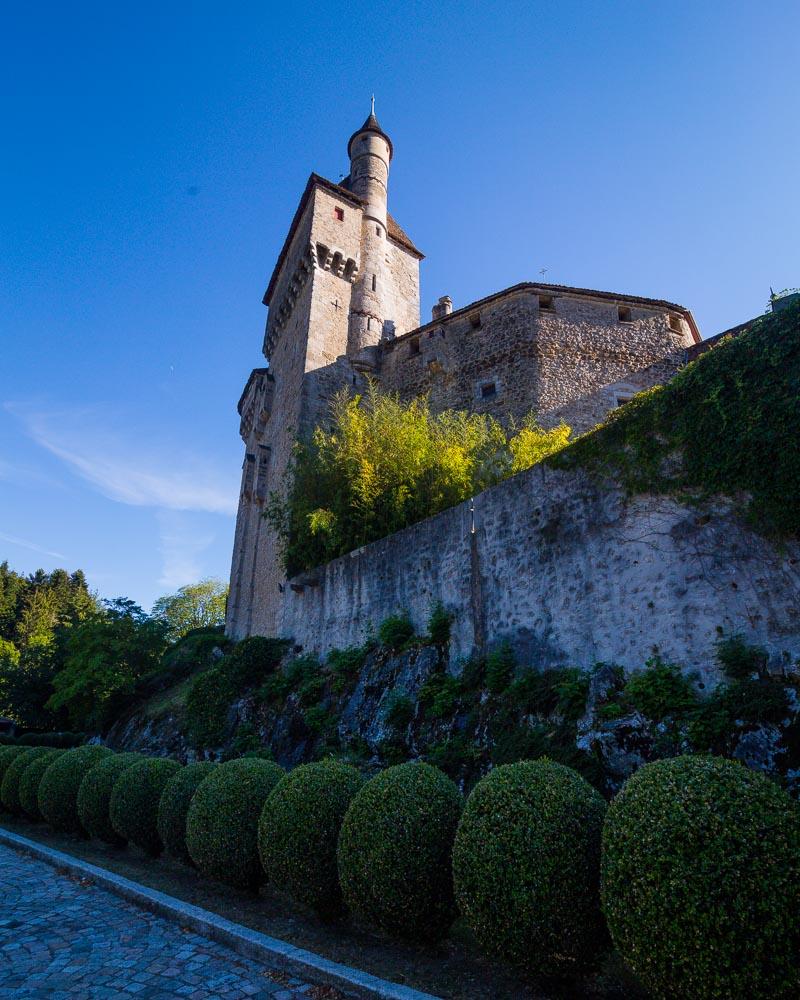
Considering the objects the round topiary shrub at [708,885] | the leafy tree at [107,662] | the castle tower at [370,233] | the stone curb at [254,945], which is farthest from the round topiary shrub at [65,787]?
the castle tower at [370,233]

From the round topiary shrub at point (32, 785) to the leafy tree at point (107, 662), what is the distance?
13.0 m

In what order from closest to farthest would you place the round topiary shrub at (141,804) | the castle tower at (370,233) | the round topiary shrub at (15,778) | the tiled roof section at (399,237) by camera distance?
1. the round topiary shrub at (141,804)
2. the round topiary shrub at (15,778)
3. the castle tower at (370,233)
4. the tiled roof section at (399,237)

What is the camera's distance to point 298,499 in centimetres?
1631

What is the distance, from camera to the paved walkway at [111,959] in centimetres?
404

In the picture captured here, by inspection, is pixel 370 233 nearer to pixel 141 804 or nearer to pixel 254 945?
pixel 141 804

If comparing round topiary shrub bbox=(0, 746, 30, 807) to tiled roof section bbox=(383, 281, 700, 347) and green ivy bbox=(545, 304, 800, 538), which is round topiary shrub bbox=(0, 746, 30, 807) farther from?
tiled roof section bbox=(383, 281, 700, 347)

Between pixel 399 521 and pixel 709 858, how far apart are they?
35.9 ft

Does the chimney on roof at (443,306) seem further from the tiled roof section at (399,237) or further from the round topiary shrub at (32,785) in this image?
the round topiary shrub at (32,785)

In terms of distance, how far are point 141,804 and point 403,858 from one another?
4.89m

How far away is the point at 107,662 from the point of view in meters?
23.3

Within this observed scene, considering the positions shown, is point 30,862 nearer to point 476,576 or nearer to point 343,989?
point 343,989

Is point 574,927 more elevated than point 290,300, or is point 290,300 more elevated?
point 290,300

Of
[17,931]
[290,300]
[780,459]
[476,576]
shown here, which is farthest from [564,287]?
[17,931]

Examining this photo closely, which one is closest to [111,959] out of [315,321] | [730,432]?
[730,432]
